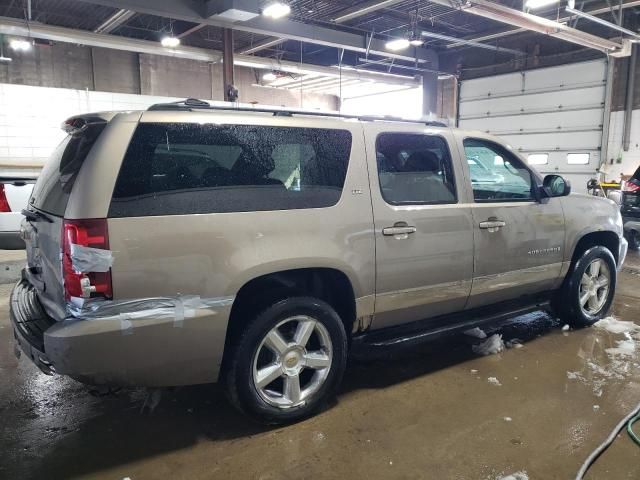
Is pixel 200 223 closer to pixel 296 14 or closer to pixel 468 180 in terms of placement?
pixel 468 180

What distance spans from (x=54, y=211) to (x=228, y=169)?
92cm

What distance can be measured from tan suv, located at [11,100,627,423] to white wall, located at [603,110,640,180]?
34.7 feet

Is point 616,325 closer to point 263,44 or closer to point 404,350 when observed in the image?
point 404,350

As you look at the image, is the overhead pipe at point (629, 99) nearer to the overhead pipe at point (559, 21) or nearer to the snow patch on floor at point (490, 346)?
the overhead pipe at point (559, 21)

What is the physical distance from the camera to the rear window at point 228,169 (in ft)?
7.84

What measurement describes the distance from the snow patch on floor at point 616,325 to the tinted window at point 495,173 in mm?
1678

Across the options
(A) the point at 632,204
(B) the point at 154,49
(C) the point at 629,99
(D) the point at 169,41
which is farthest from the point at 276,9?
(C) the point at 629,99

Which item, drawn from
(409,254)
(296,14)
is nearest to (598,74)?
(296,14)

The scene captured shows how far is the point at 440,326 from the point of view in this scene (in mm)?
3562

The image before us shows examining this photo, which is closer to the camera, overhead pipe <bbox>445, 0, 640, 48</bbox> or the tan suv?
the tan suv

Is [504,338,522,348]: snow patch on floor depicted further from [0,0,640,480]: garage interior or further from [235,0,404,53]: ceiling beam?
[235,0,404,53]: ceiling beam

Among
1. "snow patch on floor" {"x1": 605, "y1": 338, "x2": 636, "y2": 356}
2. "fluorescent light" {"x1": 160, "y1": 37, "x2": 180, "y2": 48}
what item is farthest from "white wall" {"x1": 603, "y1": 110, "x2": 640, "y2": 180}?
"fluorescent light" {"x1": 160, "y1": 37, "x2": 180, "y2": 48}

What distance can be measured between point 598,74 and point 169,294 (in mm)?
13684

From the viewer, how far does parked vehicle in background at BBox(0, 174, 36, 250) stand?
575 cm
